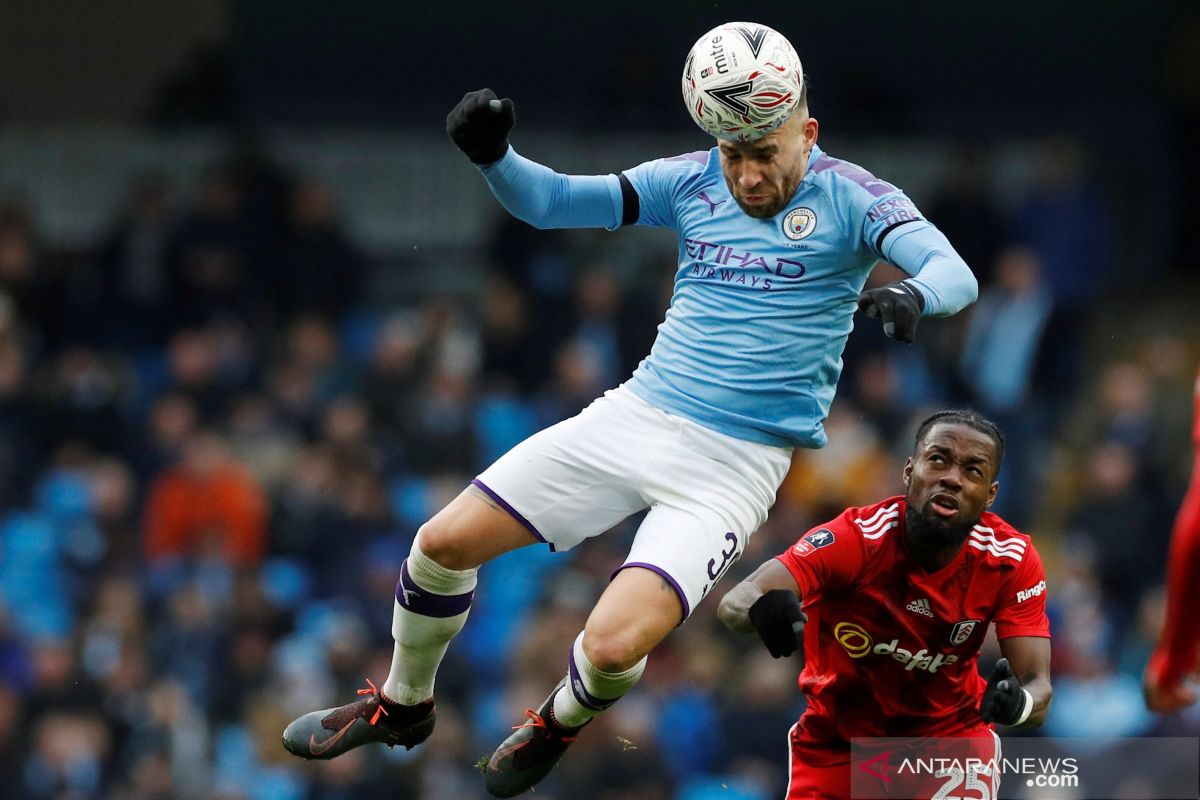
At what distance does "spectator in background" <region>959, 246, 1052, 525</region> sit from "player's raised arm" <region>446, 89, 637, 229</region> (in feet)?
21.2

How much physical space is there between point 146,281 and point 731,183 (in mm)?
8442

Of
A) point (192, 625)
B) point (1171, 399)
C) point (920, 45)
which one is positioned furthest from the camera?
point (920, 45)

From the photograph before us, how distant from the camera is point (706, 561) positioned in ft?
20.5

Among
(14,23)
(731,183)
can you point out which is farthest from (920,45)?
(731,183)

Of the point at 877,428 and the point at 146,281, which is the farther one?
the point at 146,281

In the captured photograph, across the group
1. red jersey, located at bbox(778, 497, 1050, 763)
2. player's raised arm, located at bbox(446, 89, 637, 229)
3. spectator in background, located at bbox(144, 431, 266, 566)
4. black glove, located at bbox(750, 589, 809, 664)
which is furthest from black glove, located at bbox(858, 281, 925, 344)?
spectator in background, located at bbox(144, 431, 266, 566)

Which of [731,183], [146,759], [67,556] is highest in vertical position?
[731,183]

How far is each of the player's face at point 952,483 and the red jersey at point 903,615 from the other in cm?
15

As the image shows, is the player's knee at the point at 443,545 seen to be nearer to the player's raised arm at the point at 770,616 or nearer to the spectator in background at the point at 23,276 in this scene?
the player's raised arm at the point at 770,616

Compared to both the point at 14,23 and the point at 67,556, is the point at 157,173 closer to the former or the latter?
the point at 14,23

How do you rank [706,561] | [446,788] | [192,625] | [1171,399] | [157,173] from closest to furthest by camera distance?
[706,561] < [446,788] < [192,625] < [1171,399] < [157,173]

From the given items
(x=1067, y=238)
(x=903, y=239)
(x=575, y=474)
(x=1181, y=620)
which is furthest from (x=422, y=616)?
(x=1067, y=238)

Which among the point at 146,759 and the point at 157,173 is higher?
the point at 157,173

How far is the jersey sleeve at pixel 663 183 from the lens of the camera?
21.6 feet
